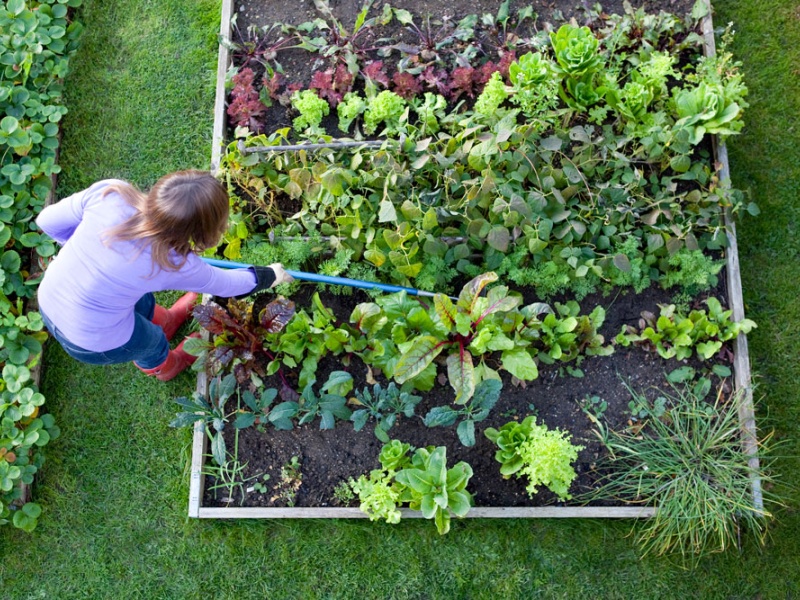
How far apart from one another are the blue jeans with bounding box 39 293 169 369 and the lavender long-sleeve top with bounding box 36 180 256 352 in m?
0.13

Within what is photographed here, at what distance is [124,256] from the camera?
237cm

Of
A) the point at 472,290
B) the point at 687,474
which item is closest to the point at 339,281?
the point at 472,290

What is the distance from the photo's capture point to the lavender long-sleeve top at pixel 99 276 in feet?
7.85

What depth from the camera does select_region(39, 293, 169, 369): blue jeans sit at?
9.53ft

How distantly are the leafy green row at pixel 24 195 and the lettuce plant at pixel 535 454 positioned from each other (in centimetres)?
248

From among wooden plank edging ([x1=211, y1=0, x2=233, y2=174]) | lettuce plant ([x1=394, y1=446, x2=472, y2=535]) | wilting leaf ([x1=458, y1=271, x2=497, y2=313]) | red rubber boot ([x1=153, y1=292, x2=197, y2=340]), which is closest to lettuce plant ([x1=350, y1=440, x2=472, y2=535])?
lettuce plant ([x1=394, y1=446, x2=472, y2=535])

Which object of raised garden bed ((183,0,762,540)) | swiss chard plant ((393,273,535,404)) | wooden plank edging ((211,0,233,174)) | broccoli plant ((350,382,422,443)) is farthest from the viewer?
wooden plank edging ((211,0,233,174))

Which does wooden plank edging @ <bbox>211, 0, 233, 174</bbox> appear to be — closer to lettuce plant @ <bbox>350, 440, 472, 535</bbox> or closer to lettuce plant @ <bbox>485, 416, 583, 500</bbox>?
lettuce plant @ <bbox>350, 440, 472, 535</bbox>

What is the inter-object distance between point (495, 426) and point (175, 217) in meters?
1.94

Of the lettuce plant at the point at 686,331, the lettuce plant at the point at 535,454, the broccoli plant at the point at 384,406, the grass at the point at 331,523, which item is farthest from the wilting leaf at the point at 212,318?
the lettuce plant at the point at 686,331

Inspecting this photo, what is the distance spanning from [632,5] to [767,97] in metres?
0.99

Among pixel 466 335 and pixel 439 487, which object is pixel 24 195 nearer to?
Answer: pixel 466 335

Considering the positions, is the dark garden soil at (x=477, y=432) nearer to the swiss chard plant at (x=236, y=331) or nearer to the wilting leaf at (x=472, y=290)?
the swiss chard plant at (x=236, y=331)

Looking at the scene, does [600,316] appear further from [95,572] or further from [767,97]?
[95,572]
